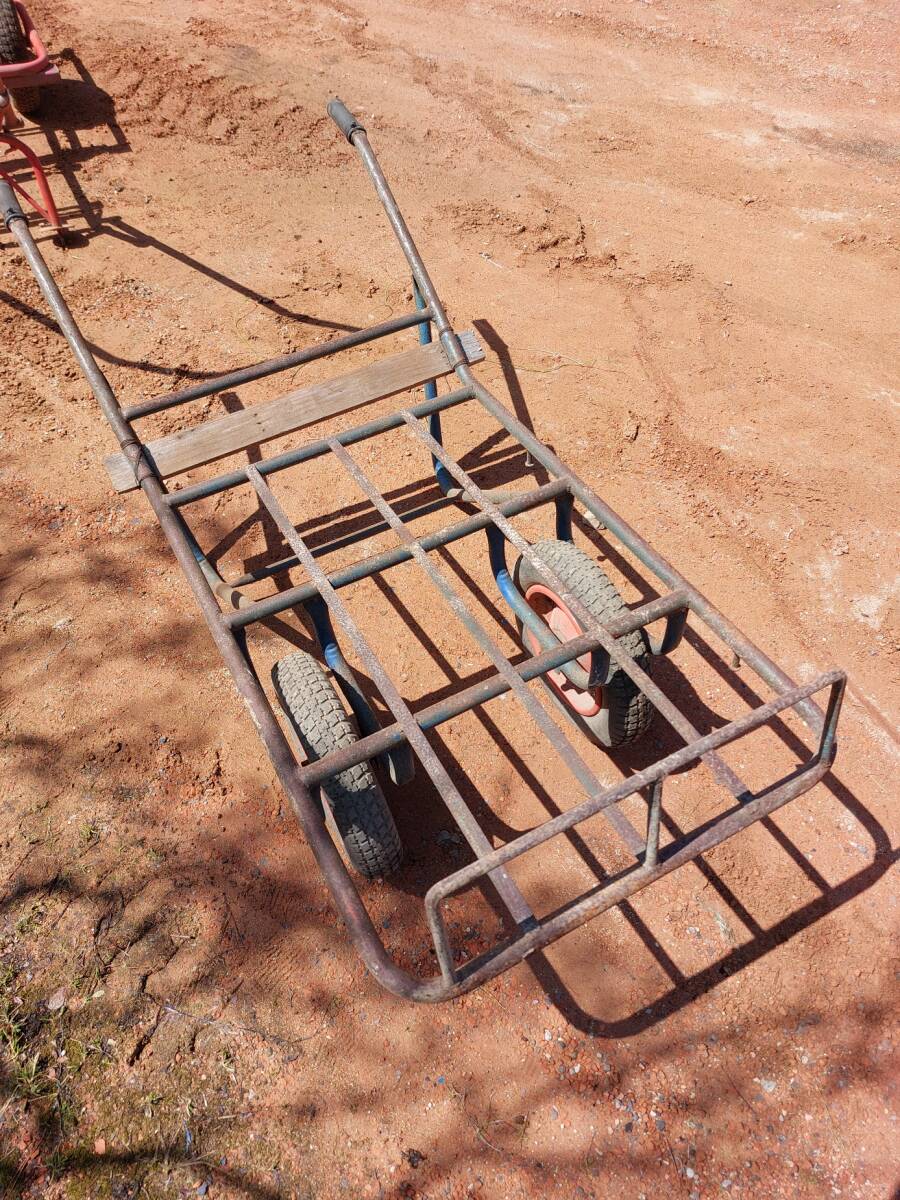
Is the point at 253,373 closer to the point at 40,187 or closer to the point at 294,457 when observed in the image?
the point at 294,457

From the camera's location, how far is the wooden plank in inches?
131

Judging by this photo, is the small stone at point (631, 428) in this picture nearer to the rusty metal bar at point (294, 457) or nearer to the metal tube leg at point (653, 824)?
the rusty metal bar at point (294, 457)

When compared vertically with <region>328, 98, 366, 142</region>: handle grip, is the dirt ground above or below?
below

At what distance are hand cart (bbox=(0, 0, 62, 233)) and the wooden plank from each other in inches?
131

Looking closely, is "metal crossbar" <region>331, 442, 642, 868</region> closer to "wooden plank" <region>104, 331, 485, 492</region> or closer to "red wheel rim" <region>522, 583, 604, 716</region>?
"red wheel rim" <region>522, 583, 604, 716</region>

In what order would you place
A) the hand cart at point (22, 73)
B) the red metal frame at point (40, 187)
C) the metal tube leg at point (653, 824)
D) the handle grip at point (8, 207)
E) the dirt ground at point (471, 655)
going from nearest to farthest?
1. the metal tube leg at point (653, 824)
2. the dirt ground at point (471, 655)
3. the handle grip at point (8, 207)
4. the red metal frame at point (40, 187)
5. the hand cart at point (22, 73)

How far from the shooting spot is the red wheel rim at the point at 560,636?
9.93 feet

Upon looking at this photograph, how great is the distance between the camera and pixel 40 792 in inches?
123

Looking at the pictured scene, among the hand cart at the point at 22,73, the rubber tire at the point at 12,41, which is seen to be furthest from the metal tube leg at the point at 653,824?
the rubber tire at the point at 12,41

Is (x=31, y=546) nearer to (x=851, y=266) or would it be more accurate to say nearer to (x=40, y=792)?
(x=40, y=792)

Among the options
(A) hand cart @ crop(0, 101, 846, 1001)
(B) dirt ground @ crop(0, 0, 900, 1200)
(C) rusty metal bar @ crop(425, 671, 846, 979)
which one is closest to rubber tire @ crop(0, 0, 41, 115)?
(B) dirt ground @ crop(0, 0, 900, 1200)

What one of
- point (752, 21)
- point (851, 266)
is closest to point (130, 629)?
point (851, 266)

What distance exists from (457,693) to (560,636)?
54 centimetres

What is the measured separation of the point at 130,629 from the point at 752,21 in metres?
9.39
